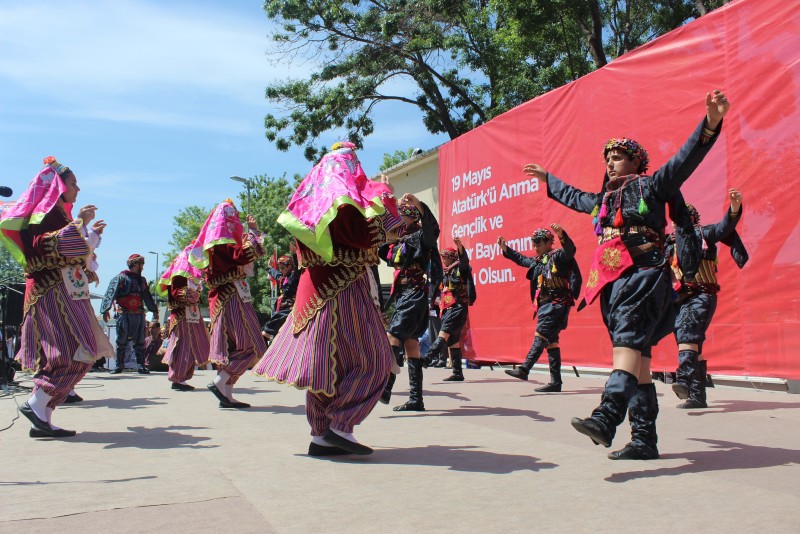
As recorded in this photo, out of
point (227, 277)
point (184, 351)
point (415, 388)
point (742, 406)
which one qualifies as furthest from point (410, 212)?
point (184, 351)

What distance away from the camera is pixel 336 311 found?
4.54 metres

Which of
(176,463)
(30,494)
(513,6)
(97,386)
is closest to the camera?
(30,494)

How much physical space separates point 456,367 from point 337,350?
663cm

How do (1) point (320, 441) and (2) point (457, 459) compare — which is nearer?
(2) point (457, 459)

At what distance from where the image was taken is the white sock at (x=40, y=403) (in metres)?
5.44

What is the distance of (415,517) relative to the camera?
307 centimetres

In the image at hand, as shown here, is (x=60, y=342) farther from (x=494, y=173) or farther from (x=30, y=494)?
(x=494, y=173)

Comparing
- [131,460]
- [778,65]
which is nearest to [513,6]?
[778,65]

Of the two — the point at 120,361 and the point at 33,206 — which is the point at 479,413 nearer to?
the point at 33,206

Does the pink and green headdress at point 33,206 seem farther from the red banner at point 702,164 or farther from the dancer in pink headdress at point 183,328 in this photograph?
the red banner at point 702,164

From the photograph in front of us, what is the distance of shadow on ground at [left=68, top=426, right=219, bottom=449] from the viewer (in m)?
5.03

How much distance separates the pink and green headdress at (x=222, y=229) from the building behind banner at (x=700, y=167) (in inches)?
199

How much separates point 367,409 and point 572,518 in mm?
1699

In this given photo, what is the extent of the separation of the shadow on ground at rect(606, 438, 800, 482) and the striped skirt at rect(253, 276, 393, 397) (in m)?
1.52
